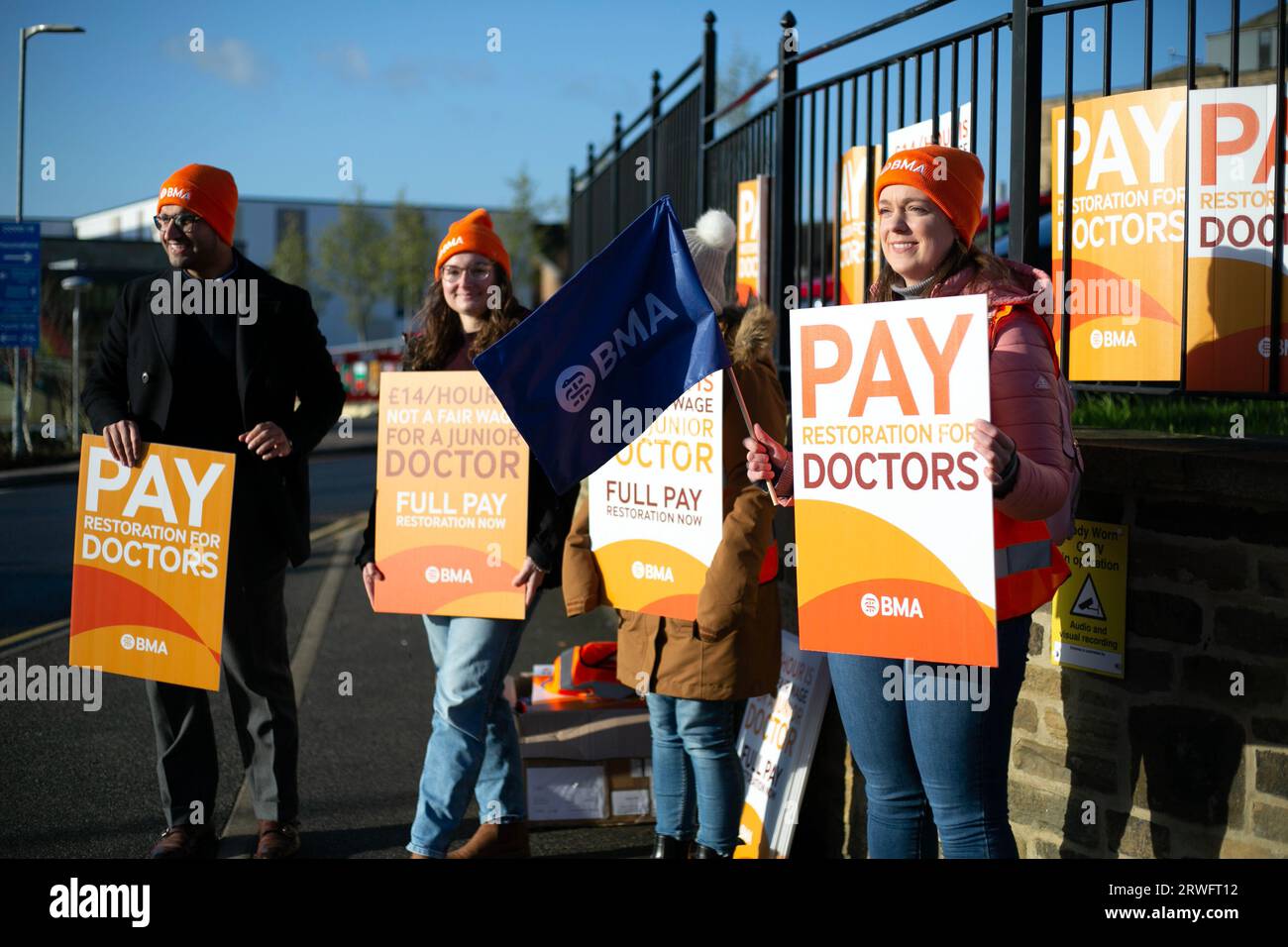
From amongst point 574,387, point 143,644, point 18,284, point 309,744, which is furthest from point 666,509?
point 18,284

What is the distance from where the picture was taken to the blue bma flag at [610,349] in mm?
Answer: 3566

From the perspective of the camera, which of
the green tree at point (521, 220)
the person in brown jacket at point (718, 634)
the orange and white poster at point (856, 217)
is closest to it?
the person in brown jacket at point (718, 634)

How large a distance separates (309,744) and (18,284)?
6.87m

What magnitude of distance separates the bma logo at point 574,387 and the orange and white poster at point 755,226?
2880 millimetres

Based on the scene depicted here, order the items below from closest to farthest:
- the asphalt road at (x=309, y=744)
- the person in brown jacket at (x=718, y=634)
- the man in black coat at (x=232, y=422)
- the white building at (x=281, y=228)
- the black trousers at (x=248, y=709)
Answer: the person in brown jacket at (x=718, y=634) < the man in black coat at (x=232, y=422) < the black trousers at (x=248, y=709) < the asphalt road at (x=309, y=744) < the white building at (x=281, y=228)

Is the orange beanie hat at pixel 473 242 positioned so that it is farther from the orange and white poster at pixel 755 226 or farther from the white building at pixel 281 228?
the white building at pixel 281 228

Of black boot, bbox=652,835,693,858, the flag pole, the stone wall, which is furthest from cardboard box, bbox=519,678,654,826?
the stone wall

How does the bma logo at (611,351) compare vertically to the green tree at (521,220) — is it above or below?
below

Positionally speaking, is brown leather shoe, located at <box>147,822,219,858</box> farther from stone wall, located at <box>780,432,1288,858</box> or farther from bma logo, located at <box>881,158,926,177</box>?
bma logo, located at <box>881,158,926,177</box>

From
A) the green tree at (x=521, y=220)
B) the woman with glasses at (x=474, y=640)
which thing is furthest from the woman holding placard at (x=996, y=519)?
the green tree at (x=521, y=220)

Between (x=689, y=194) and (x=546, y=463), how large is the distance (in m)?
5.44

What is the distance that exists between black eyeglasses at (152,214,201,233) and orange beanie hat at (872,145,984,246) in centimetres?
233

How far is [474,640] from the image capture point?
4.29 metres

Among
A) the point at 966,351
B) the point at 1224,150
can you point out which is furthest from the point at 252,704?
the point at 1224,150
